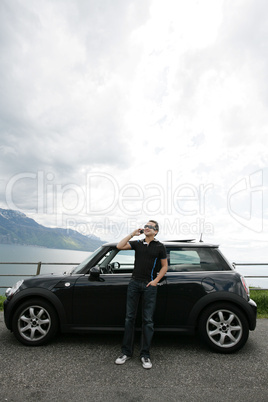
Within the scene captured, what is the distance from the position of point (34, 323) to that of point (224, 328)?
9.06ft

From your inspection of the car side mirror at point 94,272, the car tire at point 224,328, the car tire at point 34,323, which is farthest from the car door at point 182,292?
the car tire at point 34,323

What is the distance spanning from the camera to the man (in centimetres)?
359

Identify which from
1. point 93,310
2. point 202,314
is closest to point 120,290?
point 93,310

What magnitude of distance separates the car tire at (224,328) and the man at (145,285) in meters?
0.87

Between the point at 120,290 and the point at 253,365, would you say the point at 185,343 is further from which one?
the point at 120,290

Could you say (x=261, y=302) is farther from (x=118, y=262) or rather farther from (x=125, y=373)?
(x=125, y=373)

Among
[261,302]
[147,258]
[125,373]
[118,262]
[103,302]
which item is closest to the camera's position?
[125,373]

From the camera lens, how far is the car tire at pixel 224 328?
13.0 ft

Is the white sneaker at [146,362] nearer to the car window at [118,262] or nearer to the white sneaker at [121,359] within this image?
the white sneaker at [121,359]

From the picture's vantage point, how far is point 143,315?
3.65m

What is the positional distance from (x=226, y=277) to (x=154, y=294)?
3.82ft

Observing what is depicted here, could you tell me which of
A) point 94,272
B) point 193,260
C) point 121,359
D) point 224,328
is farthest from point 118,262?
point 224,328

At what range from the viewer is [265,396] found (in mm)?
2803

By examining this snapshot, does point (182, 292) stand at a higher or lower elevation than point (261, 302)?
higher
